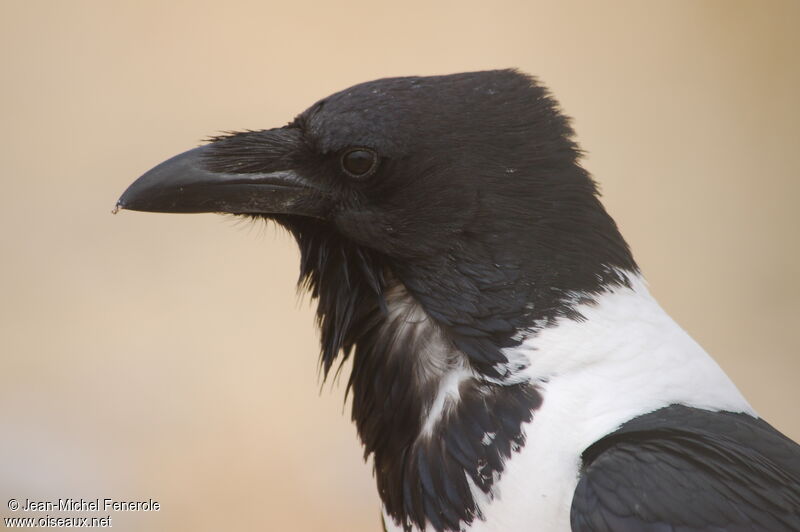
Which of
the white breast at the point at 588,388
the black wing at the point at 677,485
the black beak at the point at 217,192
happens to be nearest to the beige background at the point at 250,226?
the black beak at the point at 217,192

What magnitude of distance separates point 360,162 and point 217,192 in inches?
10.7

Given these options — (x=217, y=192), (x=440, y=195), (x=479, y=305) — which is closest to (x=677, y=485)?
(x=479, y=305)

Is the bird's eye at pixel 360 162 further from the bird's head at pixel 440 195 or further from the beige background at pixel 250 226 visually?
the beige background at pixel 250 226

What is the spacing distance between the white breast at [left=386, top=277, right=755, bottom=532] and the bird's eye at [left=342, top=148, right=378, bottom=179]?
1.36 ft

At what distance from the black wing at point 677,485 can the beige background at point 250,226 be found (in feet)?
9.74

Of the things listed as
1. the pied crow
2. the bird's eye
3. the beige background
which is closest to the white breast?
the pied crow

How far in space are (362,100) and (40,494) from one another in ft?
10.2

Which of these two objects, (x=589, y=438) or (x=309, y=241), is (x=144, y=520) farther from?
(x=589, y=438)

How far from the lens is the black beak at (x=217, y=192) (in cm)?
207

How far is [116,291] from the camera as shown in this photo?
5160mm

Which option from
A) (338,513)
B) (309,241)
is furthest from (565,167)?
(338,513)

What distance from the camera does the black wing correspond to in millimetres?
1731

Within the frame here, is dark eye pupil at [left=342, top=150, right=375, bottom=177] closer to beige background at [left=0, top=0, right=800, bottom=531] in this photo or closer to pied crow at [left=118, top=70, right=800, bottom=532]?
pied crow at [left=118, top=70, right=800, bottom=532]

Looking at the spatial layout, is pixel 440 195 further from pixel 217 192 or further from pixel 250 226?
pixel 250 226
